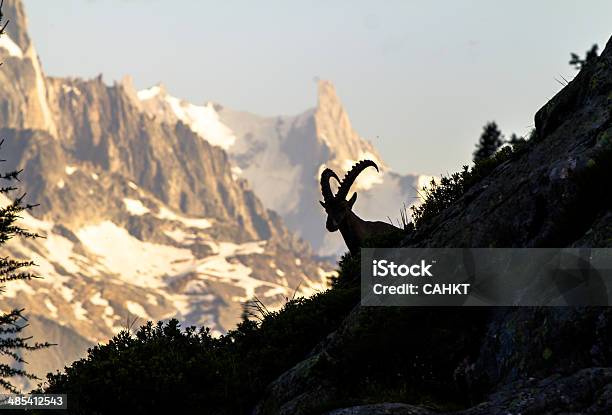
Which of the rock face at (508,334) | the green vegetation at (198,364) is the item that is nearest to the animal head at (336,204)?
the green vegetation at (198,364)

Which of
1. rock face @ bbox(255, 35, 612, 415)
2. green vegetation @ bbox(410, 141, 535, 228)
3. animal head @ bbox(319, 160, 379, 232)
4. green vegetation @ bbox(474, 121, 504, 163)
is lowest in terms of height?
rock face @ bbox(255, 35, 612, 415)

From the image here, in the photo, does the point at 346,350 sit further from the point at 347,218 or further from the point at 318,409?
the point at 347,218

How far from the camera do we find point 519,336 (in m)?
10.2

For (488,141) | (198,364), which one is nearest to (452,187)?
(198,364)

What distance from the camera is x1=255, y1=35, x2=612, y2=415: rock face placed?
918 cm

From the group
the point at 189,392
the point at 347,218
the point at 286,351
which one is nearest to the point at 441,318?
the point at 286,351

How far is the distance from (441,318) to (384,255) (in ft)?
12.4

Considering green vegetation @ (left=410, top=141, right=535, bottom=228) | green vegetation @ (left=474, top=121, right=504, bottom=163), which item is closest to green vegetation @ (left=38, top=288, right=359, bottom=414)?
green vegetation @ (left=410, top=141, right=535, bottom=228)

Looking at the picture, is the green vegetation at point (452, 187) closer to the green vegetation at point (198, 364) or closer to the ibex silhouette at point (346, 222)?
the ibex silhouette at point (346, 222)

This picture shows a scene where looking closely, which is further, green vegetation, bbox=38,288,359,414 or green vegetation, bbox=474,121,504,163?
green vegetation, bbox=474,121,504,163

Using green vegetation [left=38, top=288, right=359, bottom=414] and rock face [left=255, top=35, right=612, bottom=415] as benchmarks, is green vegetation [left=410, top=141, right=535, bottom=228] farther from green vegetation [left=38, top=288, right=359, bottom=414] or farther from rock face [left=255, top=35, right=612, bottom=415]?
green vegetation [left=38, top=288, right=359, bottom=414]

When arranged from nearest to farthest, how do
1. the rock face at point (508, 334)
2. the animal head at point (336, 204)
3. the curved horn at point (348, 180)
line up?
the rock face at point (508, 334)
the animal head at point (336, 204)
the curved horn at point (348, 180)

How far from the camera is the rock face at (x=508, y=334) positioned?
918cm

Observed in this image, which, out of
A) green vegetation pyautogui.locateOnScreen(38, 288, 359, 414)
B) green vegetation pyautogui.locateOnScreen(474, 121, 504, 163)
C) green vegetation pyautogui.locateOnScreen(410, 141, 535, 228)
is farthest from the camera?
green vegetation pyautogui.locateOnScreen(474, 121, 504, 163)
